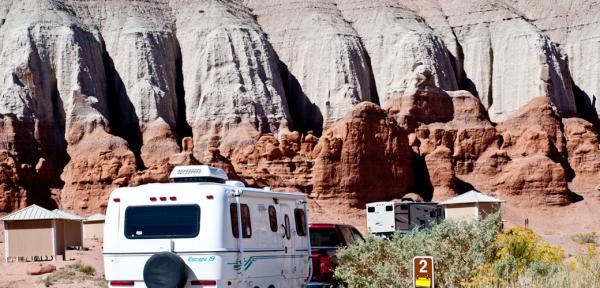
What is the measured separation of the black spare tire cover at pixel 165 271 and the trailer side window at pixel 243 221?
115cm

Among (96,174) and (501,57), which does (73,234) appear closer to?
(96,174)

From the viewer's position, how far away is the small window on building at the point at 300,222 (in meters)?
20.8

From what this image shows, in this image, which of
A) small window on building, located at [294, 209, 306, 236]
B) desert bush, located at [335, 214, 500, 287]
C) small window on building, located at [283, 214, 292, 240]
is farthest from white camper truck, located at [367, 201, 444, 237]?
desert bush, located at [335, 214, 500, 287]

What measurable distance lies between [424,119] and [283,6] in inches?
831

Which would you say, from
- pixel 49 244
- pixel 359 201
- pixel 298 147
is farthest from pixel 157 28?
pixel 49 244

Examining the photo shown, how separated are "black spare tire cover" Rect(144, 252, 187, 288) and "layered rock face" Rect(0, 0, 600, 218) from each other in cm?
4098

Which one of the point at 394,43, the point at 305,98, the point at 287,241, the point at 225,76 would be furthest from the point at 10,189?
the point at 287,241

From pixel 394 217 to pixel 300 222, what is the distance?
23.8 metres

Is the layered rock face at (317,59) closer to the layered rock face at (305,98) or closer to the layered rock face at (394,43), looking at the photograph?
the layered rock face at (305,98)

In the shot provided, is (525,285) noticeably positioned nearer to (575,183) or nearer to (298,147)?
(298,147)

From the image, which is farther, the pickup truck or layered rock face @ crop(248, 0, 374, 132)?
layered rock face @ crop(248, 0, 374, 132)

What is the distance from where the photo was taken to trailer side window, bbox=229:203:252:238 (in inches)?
695

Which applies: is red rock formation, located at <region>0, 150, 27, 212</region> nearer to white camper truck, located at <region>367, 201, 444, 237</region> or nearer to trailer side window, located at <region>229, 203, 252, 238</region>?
white camper truck, located at <region>367, 201, 444, 237</region>

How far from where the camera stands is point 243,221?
1809 centimetres
